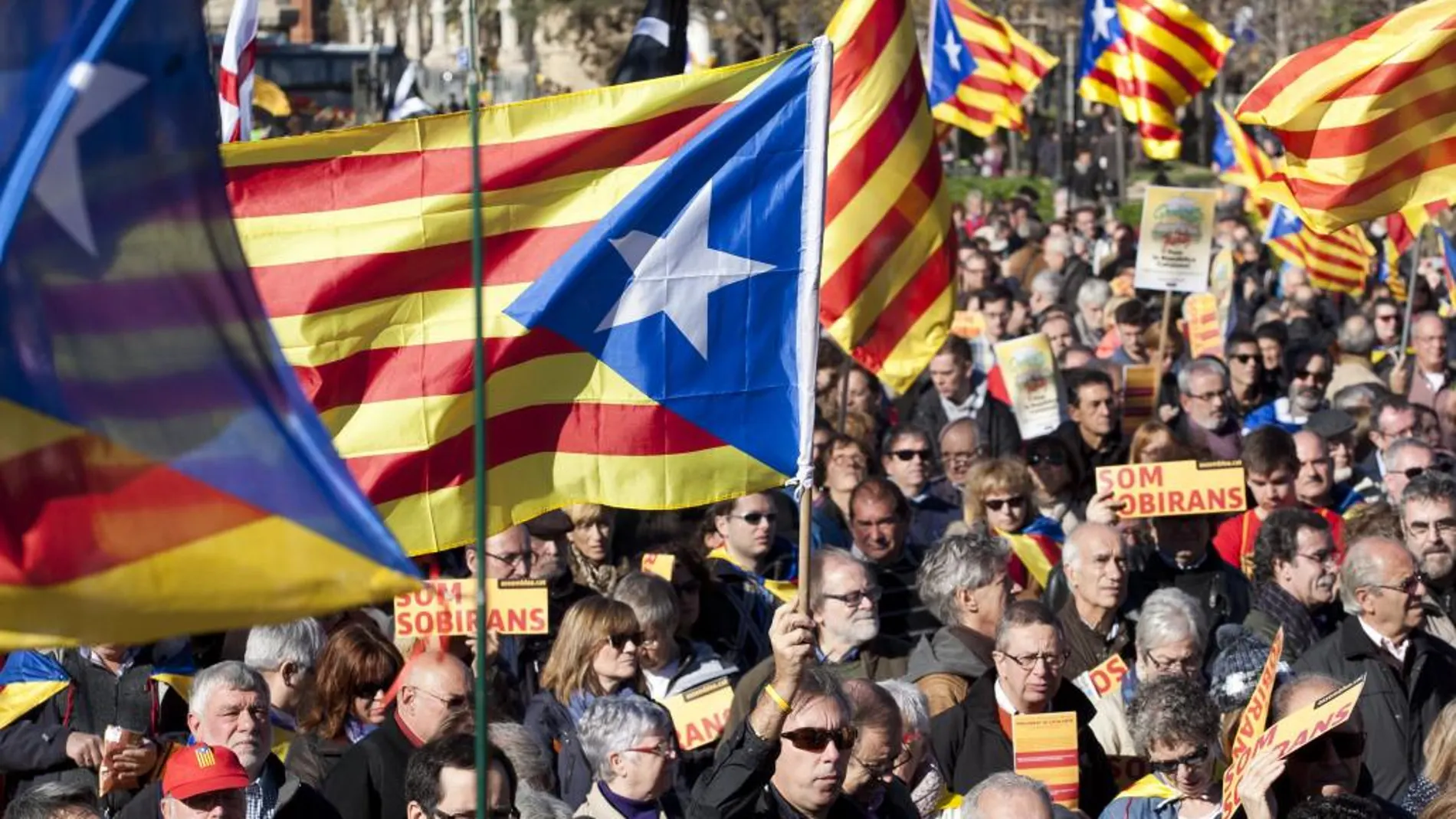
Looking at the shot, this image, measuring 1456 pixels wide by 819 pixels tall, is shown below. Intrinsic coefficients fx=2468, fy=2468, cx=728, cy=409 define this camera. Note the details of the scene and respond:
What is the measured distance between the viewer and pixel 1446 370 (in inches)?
596

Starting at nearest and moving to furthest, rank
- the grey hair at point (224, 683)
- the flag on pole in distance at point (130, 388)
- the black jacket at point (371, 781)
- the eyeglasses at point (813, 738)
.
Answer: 1. the flag on pole in distance at point (130, 388)
2. the eyeglasses at point (813, 738)
3. the grey hair at point (224, 683)
4. the black jacket at point (371, 781)

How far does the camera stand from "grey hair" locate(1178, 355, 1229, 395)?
12141 mm

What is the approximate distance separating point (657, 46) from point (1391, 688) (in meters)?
3.57

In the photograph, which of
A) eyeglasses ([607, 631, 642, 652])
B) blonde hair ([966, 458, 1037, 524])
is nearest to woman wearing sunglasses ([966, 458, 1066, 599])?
blonde hair ([966, 458, 1037, 524])

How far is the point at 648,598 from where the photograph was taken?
25.0 feet

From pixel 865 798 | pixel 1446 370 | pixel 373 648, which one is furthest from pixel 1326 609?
pixel 1446 370

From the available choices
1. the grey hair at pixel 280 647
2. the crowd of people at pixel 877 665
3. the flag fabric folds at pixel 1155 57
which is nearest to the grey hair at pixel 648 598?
the crowd of people at pixel 877 665

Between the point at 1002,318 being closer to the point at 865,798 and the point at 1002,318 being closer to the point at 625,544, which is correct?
the point at 625,544

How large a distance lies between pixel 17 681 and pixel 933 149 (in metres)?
4.02

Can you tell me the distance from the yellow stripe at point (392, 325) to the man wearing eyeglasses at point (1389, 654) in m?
2.80

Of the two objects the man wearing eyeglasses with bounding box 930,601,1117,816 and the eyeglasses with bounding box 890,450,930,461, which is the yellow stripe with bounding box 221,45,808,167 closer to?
the man wearing eyeglasses with bounding box 930,601,1117,816

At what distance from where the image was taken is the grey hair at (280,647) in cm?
723

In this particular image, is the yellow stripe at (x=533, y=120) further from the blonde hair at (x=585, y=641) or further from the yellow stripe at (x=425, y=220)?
the blonde hair at (x=585, y=641)

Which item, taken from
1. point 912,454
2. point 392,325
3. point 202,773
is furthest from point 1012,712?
point 912,454
